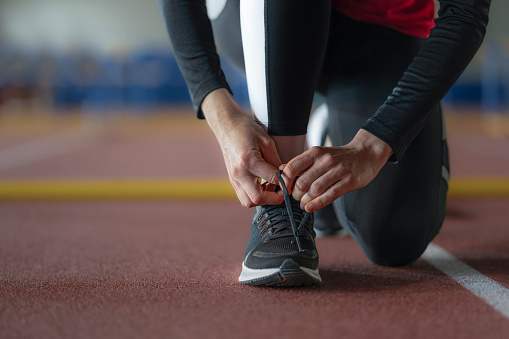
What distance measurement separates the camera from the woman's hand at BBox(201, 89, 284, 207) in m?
0.88

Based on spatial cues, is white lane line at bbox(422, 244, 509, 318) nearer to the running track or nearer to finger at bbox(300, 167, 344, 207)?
the running track

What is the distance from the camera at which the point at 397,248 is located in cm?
109

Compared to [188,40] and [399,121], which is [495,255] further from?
[188,40]

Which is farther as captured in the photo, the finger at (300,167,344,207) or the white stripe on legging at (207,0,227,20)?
the white stripe on legging at (207,0,227,20)

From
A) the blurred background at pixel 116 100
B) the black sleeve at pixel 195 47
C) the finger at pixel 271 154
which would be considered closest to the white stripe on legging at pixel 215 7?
the black sleeve at pixel 195 47

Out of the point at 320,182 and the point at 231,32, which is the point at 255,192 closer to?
the point at 320,182

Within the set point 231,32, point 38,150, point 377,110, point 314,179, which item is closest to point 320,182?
point 314,179

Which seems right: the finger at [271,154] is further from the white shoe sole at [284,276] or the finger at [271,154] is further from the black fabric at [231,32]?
the black fabric at [231,32]

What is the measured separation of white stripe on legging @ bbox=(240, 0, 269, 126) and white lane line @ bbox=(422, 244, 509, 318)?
1.57 ft

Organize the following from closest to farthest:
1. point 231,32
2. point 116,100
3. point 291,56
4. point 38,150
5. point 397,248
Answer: point 291,56 → point 397,248 → point 231,32 → point 38,150 → point 116,100

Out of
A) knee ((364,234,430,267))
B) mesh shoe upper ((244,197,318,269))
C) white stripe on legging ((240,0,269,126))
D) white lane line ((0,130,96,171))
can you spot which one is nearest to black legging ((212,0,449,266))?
knee ((364,234,430,267))

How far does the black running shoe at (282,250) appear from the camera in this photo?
0.89 meters

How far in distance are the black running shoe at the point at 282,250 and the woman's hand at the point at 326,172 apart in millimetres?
37

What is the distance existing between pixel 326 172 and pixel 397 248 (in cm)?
34
